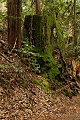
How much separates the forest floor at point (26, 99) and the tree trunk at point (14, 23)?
21.4 inches

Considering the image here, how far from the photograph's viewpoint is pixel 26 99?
9.49 meters

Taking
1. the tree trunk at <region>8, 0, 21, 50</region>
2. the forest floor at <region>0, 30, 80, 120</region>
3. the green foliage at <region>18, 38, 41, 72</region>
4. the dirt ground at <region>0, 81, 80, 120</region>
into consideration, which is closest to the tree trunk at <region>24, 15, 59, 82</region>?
the green foliage at <region>18, 38, 41, 72</region>

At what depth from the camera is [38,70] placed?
12.5 meters

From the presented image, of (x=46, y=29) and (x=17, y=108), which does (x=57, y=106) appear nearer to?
(x=17, y=108)

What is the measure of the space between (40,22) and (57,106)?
506cm

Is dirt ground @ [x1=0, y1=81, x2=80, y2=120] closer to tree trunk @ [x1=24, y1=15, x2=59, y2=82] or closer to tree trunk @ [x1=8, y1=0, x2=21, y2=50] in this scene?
tree trunk @ [x1=24, y1=15, x2=59, y2=82]

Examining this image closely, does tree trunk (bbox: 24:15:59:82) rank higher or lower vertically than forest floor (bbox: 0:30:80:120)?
higher

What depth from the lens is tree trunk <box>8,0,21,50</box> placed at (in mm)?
12078

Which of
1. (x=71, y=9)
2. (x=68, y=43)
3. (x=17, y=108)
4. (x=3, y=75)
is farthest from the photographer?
(x=68, y=43)

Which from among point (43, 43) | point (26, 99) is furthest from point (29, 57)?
point (26, 99)

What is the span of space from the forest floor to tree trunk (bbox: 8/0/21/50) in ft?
1.78

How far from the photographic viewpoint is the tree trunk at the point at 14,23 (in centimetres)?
1208

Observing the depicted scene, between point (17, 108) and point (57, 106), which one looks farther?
point (57, 106)

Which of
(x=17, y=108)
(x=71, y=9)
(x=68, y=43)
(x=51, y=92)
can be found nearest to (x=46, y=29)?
(x=51, y=92)
